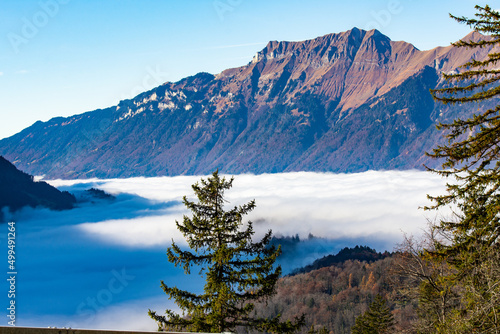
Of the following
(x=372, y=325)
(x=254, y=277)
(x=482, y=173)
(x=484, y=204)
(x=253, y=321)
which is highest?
(x=482, y=173)

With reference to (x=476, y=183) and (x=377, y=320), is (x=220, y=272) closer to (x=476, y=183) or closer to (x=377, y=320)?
(x=476, y=183)

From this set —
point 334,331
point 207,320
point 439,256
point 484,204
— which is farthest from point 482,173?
→ point 334,331

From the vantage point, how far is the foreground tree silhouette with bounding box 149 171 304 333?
56.2ft

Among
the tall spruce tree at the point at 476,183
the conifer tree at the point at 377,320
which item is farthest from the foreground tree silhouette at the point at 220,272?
the conifer tree at the point at 377,320

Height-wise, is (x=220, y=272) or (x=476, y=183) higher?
(x=476, y=183)

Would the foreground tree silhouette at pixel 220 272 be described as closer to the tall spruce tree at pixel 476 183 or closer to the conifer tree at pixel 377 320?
the tall spruce tree at pixel 476 183

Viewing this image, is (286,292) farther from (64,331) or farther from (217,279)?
(64,331)

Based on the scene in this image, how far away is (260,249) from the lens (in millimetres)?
18812

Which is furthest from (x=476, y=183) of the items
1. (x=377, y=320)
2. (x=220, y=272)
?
(x=377, y=320)

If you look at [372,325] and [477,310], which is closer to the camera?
[477,310]

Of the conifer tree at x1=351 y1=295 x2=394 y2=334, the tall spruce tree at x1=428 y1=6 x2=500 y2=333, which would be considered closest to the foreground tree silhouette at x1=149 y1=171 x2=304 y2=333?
the tall spruce tree at x1=428 y1=6 x2=500 y2=333

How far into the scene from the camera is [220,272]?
701 inches

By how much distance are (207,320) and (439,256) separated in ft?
27.0

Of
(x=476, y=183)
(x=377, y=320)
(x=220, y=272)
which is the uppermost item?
(x=476, y=183)
